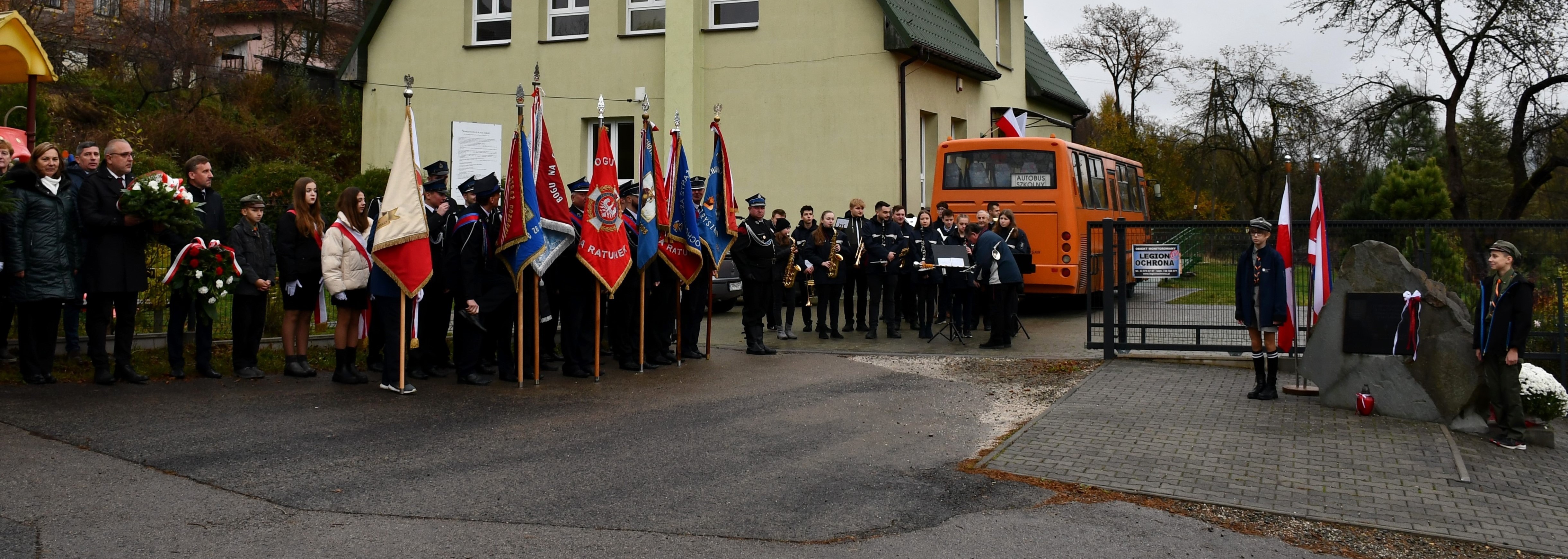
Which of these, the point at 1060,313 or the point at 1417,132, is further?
the point at 1417,132

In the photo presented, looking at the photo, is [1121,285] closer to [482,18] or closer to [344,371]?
[344,371]

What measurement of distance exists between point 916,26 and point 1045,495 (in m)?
17.1

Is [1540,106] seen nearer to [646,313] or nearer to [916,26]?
[916,26]

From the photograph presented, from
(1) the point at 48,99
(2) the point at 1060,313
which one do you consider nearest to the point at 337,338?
(2) the point at 1060,313

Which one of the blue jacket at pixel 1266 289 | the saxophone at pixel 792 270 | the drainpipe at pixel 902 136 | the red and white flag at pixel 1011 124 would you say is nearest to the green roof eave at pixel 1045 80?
the red and white flag at pixel 1011 124

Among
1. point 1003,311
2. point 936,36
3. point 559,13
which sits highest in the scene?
point 559,13

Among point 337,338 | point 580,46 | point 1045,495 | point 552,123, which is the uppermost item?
point 580,46

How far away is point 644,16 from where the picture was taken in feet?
79.8

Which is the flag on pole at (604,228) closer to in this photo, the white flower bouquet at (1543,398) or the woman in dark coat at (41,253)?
the woman in dark coat at (41,253)

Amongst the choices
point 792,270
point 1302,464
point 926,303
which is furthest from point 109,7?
point 1302,464

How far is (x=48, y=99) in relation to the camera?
26891mm

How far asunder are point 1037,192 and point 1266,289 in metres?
8.28

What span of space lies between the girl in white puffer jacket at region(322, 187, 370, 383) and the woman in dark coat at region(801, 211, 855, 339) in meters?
6.66

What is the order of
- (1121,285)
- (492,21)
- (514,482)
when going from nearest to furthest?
(514,482) < (1121,285) < (492,21)
